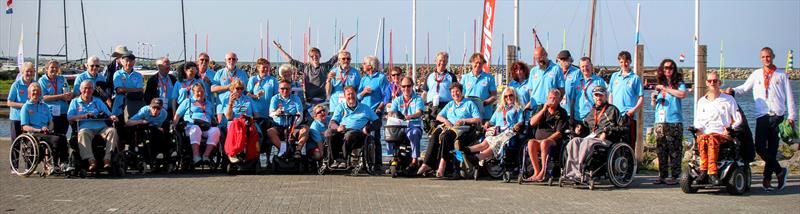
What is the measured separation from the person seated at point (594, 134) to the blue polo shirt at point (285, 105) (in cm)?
366

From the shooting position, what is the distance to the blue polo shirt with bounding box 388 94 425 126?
41.7 ft

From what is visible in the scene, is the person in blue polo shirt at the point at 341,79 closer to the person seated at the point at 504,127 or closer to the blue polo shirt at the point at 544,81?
the person seated at the point at 504,127

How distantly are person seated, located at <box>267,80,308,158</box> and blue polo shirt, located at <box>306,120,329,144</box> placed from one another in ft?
0.36

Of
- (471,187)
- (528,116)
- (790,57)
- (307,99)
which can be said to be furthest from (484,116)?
(790,57)

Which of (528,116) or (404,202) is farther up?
(528,116)

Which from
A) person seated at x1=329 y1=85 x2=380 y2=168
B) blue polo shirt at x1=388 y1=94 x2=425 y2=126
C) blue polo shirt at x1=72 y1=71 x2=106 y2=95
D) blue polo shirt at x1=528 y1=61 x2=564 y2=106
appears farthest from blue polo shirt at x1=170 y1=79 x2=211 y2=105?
blue polo shirt at x1=528 y1=61 x2=564 y2=106

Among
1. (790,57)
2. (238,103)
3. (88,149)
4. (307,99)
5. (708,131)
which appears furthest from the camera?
(790,57)

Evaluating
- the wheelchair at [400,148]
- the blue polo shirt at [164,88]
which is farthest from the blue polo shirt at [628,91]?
the blue polo shirt at [164,88]

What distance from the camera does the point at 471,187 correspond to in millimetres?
11188

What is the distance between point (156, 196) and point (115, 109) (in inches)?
132

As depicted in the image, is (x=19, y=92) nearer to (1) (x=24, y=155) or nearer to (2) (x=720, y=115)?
(1) (x=24, y=155)

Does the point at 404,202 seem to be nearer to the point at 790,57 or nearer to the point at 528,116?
the point at 528,116

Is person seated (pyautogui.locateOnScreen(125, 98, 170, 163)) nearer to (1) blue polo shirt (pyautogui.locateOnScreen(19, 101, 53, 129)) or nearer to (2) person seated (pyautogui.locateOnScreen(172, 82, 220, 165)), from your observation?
(2) person seated (pyautogui.locateOnScreen(172, 82, 220, 165))

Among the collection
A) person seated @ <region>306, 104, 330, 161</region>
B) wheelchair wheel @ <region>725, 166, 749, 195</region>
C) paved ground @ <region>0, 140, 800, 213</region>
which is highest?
person seated @ <region>306, 104, 330, 161</region>
